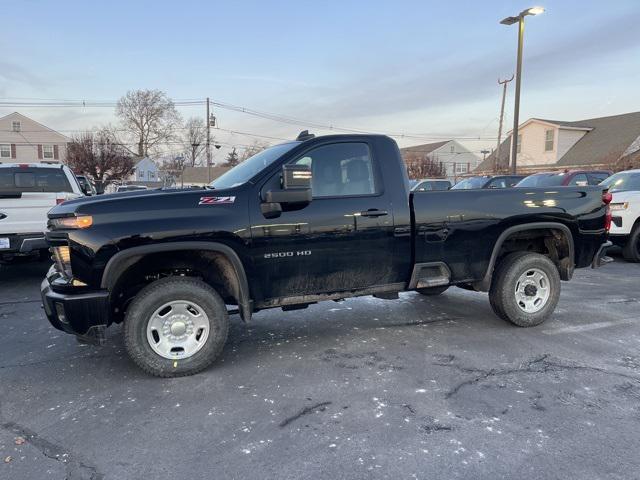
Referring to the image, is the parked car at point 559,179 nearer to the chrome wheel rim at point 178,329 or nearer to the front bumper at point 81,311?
the chrome wheel rim at point 178,329

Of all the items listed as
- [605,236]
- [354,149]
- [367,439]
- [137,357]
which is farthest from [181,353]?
[605,236]

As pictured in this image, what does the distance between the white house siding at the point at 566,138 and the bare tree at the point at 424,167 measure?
1826 cm

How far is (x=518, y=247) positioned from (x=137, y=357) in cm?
418

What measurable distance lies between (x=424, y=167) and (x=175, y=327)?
5212 centimetres

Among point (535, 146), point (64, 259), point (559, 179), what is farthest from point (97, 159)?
point (64, 259)

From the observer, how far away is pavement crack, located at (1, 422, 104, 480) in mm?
2658

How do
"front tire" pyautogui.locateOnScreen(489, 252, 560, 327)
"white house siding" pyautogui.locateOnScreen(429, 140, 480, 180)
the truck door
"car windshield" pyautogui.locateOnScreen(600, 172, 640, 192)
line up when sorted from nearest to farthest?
the truck door, "front tire" pyautogui.locateOnScreen(489, 252, 560, 327), "car windshield" pyautogui.locateOnScreen(600, 172, 640, 192), "white house siding" pyautogui.locateOnScreen(429, 140, 480, 180)

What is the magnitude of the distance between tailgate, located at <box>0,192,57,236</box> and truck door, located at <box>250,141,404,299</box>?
191 inches

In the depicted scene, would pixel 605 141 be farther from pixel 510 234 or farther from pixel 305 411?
pixel 305 411

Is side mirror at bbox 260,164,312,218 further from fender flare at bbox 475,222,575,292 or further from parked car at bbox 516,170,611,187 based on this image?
parked car at bbox 516,170,611,187

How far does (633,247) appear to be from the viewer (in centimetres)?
925

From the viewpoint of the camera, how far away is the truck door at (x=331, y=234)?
Result: 4.09 metres

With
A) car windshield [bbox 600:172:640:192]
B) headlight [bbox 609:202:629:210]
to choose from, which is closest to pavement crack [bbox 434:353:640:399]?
headlight [bbox 609:202:629:210]

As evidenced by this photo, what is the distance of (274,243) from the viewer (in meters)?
4.07
